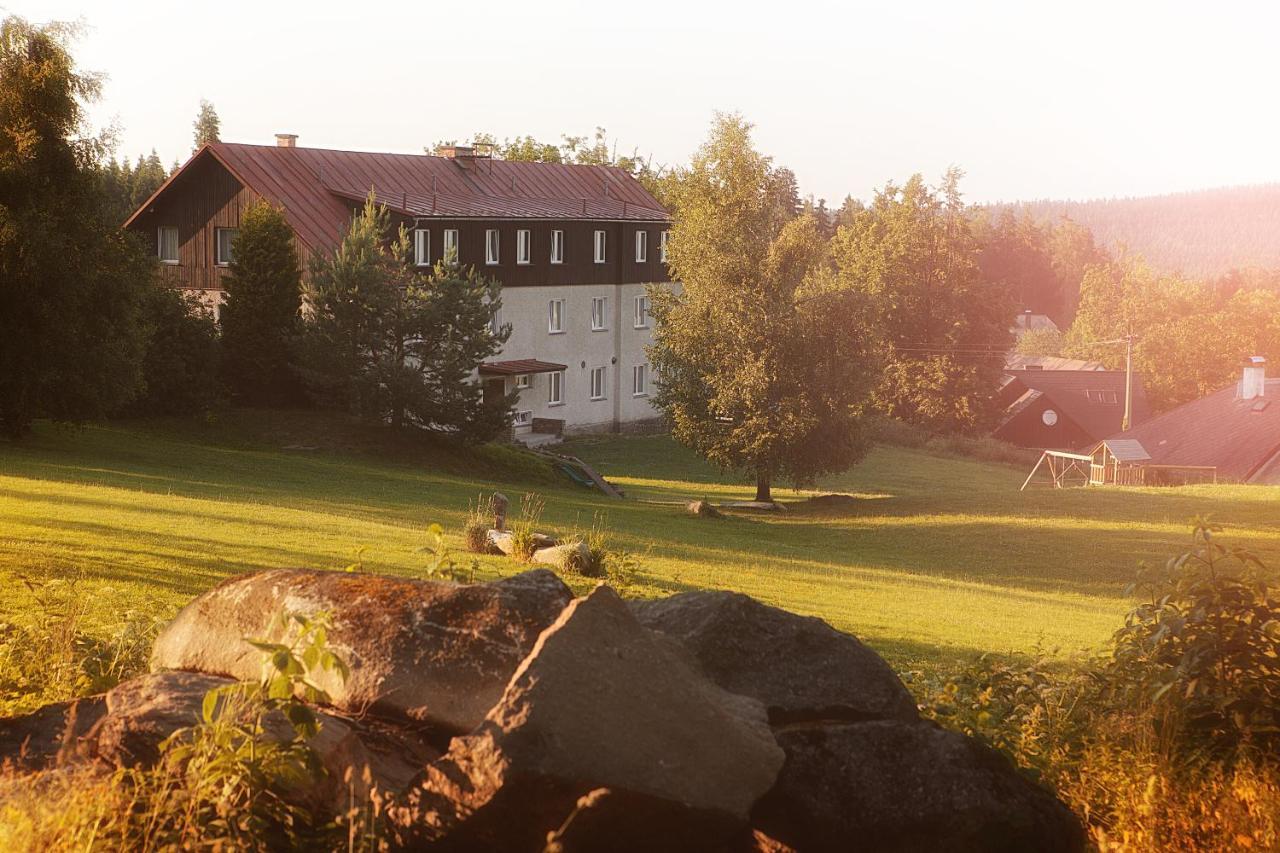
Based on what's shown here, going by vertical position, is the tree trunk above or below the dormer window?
below

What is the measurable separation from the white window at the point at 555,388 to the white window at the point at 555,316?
1884 millimetres

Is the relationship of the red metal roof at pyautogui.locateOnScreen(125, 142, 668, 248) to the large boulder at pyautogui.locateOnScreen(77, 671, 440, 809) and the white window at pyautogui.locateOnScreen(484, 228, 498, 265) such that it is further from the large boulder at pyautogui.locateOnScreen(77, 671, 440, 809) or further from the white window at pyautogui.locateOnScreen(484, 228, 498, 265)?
the large boulder at pyautogui.locateOnScreen(77, 671, 440, 809)

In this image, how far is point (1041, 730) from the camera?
25.5 feet

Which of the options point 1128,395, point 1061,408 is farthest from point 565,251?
point 1061,408

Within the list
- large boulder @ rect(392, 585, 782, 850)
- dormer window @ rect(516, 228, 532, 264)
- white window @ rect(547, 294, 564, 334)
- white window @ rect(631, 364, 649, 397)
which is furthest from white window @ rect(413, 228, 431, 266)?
large boulder @ rect(392, 585, 782, 850)

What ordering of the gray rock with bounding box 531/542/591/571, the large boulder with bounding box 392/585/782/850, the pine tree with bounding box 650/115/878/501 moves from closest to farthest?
the large boulder with bounding box 392/585/782/850, the gray rock with bounding box 531/542/591/571, the pine tree with bounding box 650/115/878/501

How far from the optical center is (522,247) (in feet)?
172

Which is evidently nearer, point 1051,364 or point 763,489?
point 763,489

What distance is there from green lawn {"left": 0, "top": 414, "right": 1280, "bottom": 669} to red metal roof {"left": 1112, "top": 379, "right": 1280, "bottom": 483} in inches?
660

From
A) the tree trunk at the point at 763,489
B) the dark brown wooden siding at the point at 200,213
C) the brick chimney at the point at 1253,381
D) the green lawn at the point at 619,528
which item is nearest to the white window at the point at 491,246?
the green lawn at the point at 619,528

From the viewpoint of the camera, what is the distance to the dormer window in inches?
2058

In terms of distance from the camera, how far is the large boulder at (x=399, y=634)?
604cm

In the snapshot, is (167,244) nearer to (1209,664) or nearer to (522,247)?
(522,247)

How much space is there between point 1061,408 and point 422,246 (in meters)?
47.1
